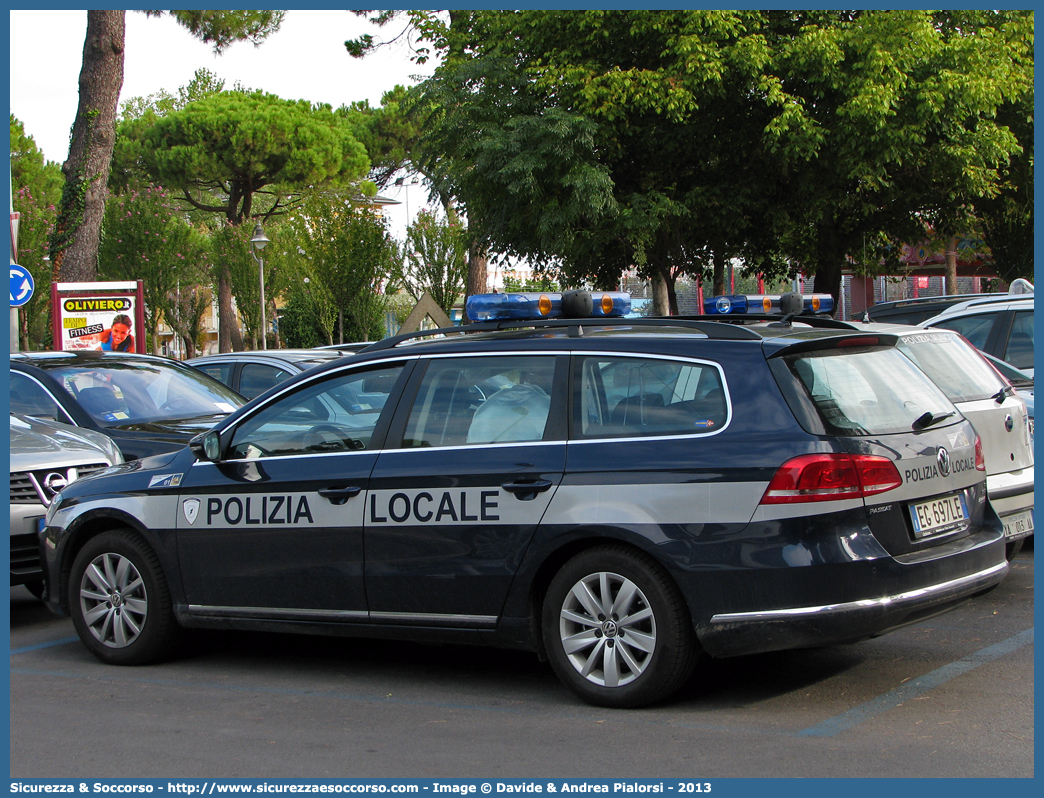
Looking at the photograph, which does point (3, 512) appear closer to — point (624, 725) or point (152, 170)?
point (624, 725)

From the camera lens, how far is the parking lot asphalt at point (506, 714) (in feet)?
14.0

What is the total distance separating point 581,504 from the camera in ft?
15.9

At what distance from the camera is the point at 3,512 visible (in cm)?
702

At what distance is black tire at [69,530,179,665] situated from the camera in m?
5.98

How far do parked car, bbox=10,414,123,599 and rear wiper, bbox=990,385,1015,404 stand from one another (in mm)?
5422

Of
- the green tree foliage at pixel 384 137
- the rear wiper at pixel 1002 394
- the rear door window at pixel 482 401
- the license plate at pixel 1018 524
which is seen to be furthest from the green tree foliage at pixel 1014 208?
the green tree foliage at pixel 384 137

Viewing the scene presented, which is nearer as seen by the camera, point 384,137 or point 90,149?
point 90,149

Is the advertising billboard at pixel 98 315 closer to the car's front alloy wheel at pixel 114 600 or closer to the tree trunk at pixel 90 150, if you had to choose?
the tree trunk at pixel 90 150

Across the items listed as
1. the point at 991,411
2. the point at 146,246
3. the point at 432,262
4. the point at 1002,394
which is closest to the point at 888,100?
the point at 1002,394

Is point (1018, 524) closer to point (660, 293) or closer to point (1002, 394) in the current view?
point (1002, 394)

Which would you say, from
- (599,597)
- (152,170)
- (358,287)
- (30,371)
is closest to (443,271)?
(358,287)

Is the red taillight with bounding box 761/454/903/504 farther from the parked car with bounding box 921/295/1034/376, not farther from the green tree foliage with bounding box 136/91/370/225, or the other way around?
the green tree foliage with bounding box 136/91/370/225

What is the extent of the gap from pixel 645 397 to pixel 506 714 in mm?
1462

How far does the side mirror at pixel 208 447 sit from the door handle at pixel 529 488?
1681mm
